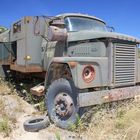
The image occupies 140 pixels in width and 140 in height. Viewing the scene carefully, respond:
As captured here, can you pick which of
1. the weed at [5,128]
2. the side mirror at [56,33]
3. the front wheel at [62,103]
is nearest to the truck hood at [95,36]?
the side mirror at [56,33]

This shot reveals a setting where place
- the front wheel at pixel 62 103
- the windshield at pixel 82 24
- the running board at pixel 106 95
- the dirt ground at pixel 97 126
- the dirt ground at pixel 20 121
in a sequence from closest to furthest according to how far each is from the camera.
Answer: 1. the dirt ground at pixel 97 126
2. the dirt ground at pixel 20 121
3. the running board at pixel 106 95
4. the front wheel at pixel 62 103
5. the windshield at pixel 82 24

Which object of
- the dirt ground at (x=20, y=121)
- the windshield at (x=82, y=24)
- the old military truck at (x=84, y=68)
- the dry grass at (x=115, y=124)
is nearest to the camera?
the dry grass at (x=115, y=124)

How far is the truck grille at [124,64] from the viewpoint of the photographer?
607 cm

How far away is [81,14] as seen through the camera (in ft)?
25.4

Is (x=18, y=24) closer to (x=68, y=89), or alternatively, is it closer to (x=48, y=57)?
(x=48, y=57)

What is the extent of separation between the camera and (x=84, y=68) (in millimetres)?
5598

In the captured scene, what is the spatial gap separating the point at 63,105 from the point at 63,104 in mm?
20

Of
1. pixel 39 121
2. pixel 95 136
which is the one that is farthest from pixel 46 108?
pixel 95 136

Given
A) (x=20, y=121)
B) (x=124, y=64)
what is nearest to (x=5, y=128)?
(x=20, y=121)

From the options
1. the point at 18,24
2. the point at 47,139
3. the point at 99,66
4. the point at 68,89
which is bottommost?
the point at 47,139

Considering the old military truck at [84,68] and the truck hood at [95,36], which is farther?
the truck hood at [95,36]

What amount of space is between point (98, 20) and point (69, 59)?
2.70 metres

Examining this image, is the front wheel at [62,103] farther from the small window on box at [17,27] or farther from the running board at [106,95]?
the small window on box at [17,27]

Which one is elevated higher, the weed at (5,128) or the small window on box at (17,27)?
the small window on box at (17,27)
